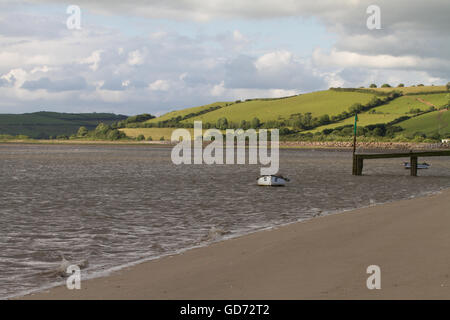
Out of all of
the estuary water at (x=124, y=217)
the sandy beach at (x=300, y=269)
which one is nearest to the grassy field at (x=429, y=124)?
the estuary water at (x=124, y=217)

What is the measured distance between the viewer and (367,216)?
74.9 feet

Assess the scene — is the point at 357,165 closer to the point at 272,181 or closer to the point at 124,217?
the point at 272,181

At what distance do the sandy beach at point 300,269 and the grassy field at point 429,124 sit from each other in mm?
171818

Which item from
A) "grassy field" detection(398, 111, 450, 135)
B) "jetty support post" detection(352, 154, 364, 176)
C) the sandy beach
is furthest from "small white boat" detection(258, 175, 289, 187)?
"grassy field" detection(398, 111, 450, 135)

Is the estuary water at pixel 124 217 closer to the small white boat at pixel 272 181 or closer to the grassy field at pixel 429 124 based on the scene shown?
the small white boat at pixel 272 181

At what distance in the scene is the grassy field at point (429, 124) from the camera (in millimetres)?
179500

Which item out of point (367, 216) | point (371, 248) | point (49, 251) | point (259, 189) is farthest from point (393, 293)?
point (259, 189)

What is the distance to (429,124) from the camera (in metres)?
185

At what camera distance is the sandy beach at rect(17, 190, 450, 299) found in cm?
1085

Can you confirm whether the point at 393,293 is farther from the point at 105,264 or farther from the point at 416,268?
the point at 105,264

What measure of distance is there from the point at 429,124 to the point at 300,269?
185m

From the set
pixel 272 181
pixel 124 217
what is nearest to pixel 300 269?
pixel 124 217

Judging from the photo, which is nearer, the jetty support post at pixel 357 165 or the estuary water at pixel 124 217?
the estuary water at pixel 124 217
